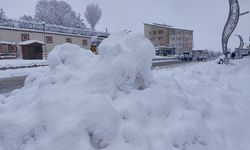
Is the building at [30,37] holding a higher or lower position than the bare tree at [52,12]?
lower

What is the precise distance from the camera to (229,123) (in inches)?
193

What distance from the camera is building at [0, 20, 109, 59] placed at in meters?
29.8

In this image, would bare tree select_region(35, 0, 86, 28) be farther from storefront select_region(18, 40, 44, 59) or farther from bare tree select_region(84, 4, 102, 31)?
storefront select_region(18, 40, 44, 59)

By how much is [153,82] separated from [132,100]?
0.94 m

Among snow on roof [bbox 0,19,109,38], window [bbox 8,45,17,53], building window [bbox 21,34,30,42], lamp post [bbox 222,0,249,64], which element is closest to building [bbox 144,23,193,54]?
snow on roof [bbox 0,19,109,38]

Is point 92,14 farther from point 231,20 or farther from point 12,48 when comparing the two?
point 231,20

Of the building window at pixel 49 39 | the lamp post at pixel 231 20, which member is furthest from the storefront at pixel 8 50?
the lamp post at pixel 231 20

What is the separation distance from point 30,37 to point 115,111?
→ 3282 centimetres

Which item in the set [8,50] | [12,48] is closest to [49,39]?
[12,48]

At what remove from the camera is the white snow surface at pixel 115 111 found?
331 cm

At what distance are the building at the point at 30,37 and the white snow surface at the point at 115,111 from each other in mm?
25631

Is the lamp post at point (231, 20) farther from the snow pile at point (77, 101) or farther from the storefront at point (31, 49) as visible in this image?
the storefront at point (31, 49)

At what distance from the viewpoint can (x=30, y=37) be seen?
33812 mm

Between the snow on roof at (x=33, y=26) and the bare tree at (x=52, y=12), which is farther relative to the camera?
the bare tree at (x=52, y=12)
